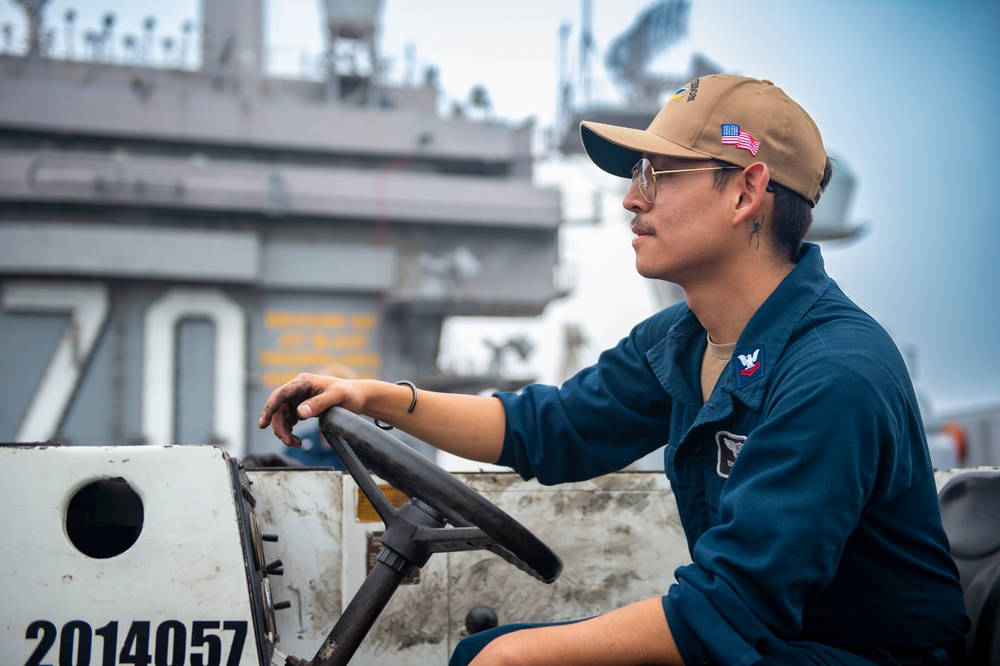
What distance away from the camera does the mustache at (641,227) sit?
69.0 inches

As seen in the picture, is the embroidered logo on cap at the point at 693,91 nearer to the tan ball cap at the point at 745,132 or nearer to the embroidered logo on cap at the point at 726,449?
the tan ball cap at the point at 745,132

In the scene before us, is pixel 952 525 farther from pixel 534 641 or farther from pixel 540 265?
pixel 540 265

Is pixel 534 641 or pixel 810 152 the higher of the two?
pixel 810 152

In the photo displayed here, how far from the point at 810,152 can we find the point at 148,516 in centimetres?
139

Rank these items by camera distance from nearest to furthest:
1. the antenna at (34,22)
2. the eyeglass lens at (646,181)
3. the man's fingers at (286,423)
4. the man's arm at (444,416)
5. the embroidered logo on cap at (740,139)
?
1. the embroidered logo on cap at (740,139)
2. the eyeglass lens at (646,181)
3. the man's fingers at (286,423)
4. the man's arm at (444,416)
5. the antenna at (34,22)

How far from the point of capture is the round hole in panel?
1710mm

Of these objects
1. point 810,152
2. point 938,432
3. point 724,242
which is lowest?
point 938,432

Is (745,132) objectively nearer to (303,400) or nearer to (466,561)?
(303,400)

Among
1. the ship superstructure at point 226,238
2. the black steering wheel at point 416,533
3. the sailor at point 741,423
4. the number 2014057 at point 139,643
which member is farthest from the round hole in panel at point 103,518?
the ship superstructure at point 226,238

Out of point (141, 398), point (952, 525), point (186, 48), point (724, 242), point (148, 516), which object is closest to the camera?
point (148, 516)

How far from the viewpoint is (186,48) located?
1631 cm

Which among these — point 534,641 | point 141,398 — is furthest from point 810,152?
point 141,398

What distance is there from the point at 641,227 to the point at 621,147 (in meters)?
0.26

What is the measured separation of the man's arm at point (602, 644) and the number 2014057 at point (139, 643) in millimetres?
508
